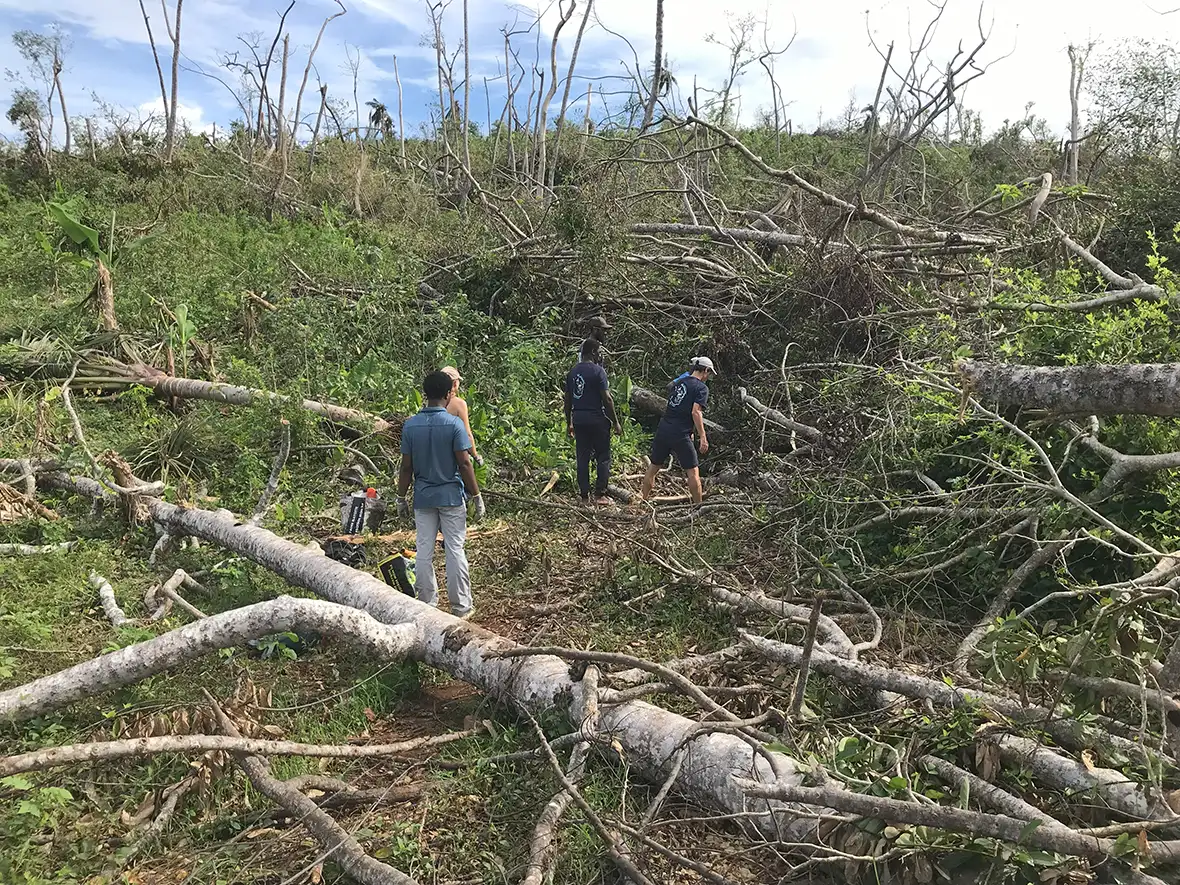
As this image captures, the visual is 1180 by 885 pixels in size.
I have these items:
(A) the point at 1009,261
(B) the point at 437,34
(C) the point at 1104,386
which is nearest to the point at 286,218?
(B) the point at 437,34

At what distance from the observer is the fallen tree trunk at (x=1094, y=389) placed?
9.18ft

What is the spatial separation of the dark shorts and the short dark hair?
8.02ft

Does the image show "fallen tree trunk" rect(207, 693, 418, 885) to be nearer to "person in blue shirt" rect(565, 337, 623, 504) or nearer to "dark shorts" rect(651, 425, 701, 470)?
"person in blue shirt" rect(565, 337, 623, 504)

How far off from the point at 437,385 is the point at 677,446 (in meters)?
2.57

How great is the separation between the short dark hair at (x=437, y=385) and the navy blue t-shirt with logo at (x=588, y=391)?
2.16 m

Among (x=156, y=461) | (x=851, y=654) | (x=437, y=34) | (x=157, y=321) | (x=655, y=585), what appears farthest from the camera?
(x=437, y=34)

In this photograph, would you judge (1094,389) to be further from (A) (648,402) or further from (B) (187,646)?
(A) (648,402)

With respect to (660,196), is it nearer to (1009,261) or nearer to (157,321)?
(1009,261)

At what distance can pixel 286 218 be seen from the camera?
55.0ft

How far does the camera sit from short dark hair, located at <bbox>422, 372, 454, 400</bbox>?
187 inches

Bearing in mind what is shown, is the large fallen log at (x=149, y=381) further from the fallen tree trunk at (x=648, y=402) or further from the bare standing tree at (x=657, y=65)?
the bare standing tree at (x=657, y=65)

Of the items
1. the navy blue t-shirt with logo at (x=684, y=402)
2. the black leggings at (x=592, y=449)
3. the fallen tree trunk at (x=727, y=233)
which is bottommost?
the black leggings at (x=592, y=449)

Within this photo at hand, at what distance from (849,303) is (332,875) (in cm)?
709

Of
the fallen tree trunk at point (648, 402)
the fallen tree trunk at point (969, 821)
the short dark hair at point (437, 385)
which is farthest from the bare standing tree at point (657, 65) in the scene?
the fallen tree trunk at point (969, 821)
